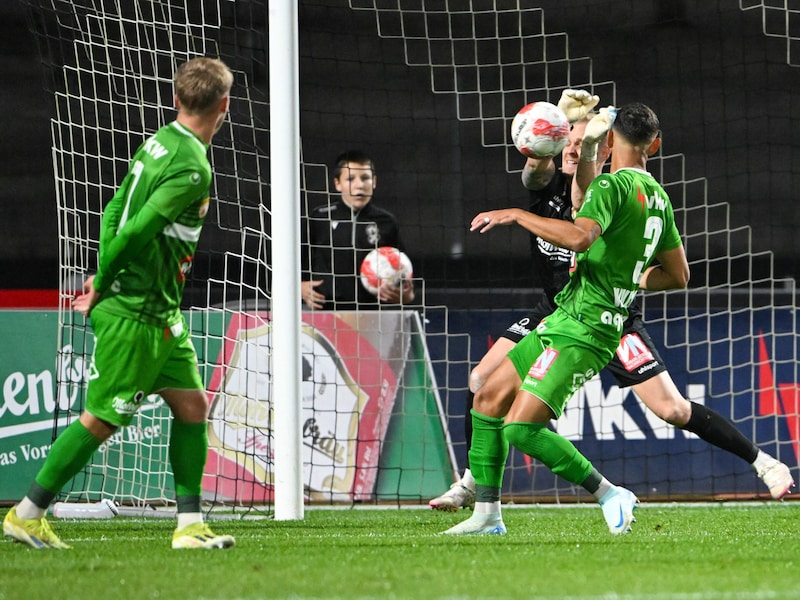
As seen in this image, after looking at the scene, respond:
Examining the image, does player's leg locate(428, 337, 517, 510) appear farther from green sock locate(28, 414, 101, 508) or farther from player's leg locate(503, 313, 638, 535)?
green sock locate(28, 414, 101, 508)

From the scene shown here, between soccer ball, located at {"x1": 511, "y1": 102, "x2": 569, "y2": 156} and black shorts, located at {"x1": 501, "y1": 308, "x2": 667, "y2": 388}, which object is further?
black shorts, located at {"x1": 501, "y1": 308, "x2": 667, "y2": 388}

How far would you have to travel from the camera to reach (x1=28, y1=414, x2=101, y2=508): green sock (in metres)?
4.61

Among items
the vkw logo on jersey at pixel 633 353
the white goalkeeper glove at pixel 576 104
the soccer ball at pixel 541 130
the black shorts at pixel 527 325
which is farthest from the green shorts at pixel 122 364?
the vkw logo on jersey at pixel 633 353

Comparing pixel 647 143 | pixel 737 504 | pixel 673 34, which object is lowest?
pixel 737 504

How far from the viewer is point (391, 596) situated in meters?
3.50

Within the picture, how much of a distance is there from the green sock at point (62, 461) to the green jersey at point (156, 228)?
1.56ft

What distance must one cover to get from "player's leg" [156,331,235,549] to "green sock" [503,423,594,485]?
1.27m

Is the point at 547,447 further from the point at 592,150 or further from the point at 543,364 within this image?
the point at 592,150

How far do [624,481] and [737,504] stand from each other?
0.77 m

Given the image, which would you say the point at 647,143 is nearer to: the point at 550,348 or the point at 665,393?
the point at 550,348

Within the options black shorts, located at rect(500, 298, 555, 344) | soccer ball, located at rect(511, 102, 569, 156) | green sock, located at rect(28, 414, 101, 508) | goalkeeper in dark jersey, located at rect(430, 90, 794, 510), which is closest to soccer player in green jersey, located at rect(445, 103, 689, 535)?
soccer ball, located at rect(511, 102, 569, 156)

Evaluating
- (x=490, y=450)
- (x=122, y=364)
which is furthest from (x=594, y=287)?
(x=122, y=364)

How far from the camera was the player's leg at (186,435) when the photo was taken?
474 centimetres

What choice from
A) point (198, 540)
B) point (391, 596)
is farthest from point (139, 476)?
point (391, 596)
